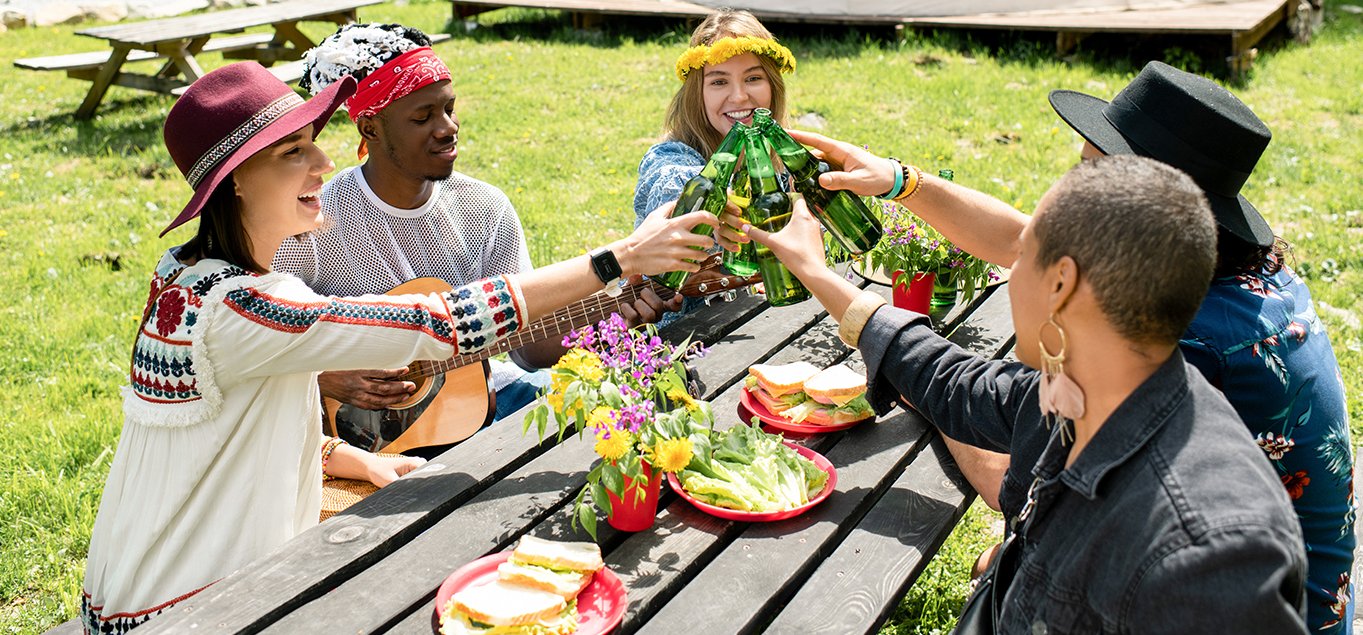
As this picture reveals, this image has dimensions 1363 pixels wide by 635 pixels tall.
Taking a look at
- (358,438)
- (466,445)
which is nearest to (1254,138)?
(466,445)

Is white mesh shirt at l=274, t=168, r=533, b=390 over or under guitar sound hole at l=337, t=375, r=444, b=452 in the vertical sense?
over

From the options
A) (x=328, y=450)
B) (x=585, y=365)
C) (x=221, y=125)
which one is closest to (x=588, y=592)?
(x=585, y=365)

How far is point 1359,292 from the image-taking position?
5773mm

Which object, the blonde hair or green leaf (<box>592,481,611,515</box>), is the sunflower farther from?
the blonde hair

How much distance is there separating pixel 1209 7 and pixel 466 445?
10.0 metres

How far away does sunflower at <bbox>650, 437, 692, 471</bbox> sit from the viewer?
2.22 metres

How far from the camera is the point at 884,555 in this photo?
7.46 feet

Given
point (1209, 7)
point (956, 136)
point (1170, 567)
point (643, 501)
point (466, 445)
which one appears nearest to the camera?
point (1170, 567)

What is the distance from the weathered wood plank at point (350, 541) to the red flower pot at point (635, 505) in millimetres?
392

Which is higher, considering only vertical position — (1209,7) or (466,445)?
(466,445)

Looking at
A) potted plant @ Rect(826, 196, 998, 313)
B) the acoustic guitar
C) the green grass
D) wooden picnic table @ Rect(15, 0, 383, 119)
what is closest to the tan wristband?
potted plant @ Rect(826, 196, 998, 313)

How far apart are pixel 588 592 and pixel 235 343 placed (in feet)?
3.14

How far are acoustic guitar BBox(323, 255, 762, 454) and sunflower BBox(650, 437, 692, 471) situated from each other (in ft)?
4.20

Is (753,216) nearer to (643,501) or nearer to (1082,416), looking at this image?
(643,501)
